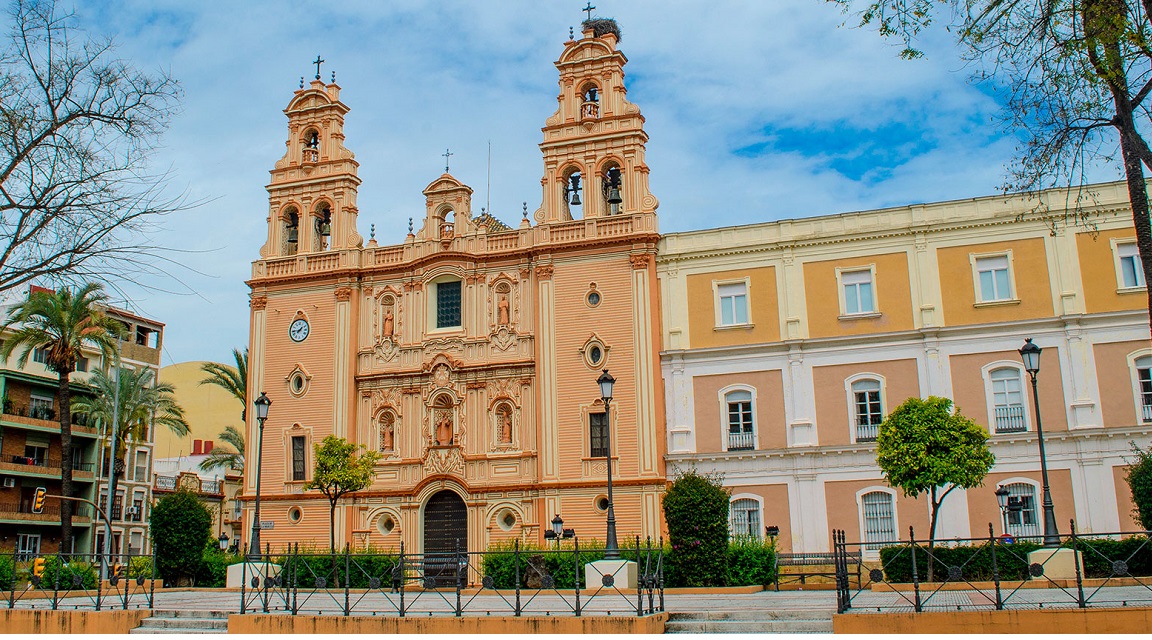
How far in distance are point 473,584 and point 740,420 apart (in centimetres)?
970

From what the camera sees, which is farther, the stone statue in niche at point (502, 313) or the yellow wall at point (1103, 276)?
the stone statue in niche at point (502, 313)

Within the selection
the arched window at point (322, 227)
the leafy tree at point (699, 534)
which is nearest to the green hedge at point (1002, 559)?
the leafy tree at point (699, 534)

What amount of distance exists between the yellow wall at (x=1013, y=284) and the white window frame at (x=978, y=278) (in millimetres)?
30

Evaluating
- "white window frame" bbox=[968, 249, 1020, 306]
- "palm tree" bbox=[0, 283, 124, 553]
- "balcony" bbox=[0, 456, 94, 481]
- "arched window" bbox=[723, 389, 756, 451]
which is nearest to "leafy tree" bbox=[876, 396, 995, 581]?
"white window frame" bbox=[968, 249, 1020, 306]

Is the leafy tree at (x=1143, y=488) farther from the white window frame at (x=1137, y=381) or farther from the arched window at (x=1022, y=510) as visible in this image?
the white window frame at (x=1137, y=381)

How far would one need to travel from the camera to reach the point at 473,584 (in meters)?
32.1

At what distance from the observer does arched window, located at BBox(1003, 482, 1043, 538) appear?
2972 centimetres

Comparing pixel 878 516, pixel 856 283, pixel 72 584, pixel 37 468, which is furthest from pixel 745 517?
pixel 37 468

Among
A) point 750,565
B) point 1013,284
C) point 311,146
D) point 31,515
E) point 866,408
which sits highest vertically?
point 311,146

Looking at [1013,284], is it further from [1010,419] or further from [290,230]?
[290,230]

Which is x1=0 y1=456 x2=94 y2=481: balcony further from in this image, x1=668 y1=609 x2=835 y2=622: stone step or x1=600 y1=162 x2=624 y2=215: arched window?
x1=668 y1=609 x2=835 y2=622: stone step

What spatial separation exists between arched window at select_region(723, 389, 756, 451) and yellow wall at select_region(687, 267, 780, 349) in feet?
5.59

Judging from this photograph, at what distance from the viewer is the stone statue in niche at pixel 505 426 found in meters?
35.5

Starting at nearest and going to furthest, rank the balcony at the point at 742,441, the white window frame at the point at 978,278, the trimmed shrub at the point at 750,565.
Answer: the trimmed shrub at the point at 750,565, the white window frame at the point at 978,278, the balcony at the point at 742,441
